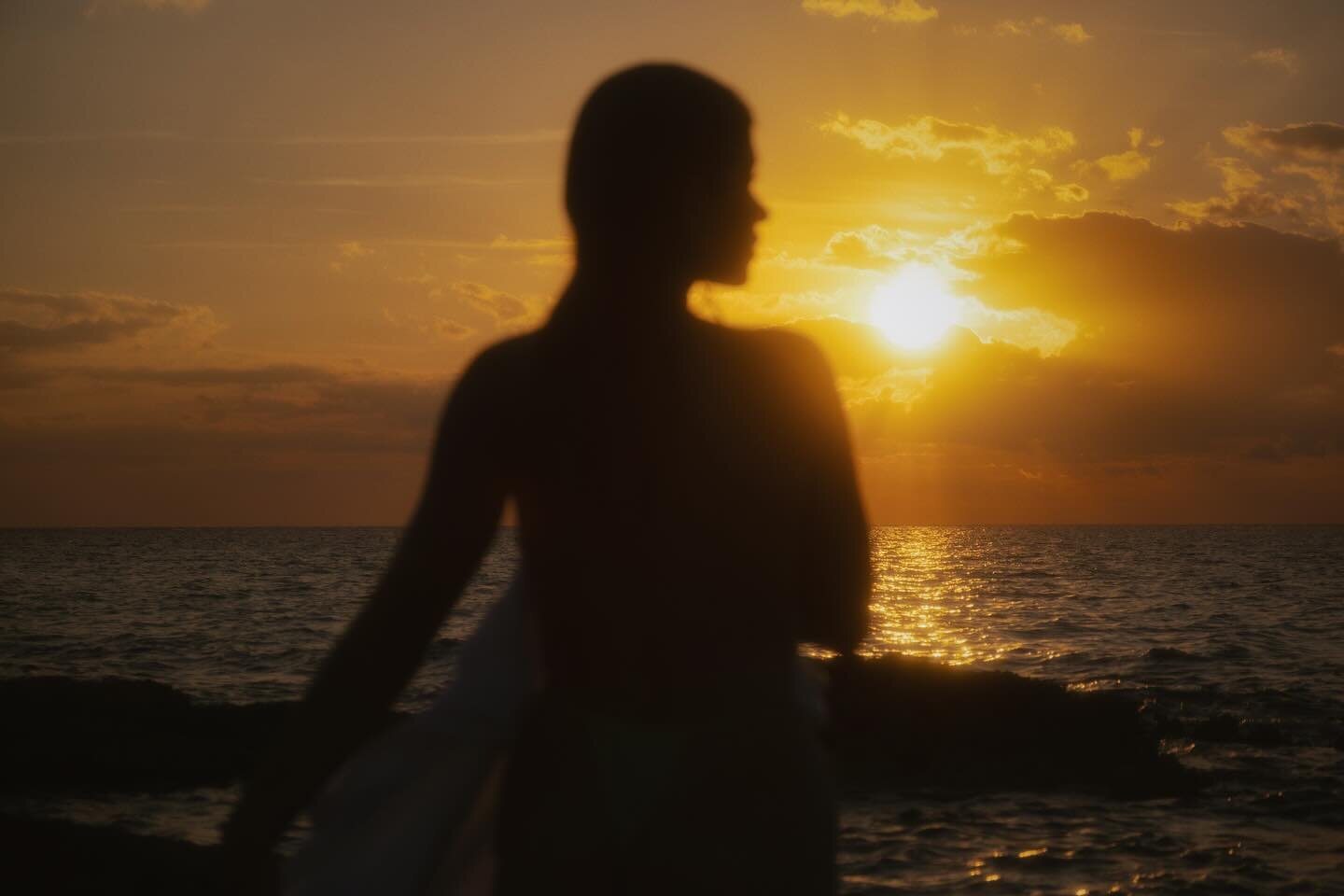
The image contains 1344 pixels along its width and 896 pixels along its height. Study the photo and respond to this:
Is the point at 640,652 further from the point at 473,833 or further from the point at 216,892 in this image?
the point at 216,892

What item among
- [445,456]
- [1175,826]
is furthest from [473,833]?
[1175,826]

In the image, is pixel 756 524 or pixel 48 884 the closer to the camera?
pixel 756 524

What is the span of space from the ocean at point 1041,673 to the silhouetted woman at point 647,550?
26 centimetres

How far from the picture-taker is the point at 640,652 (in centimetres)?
136

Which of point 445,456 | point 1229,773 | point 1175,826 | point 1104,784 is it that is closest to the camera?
point 445,456

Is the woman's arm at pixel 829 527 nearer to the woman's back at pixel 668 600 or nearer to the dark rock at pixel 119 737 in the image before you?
the woman's back at pixel 668 600

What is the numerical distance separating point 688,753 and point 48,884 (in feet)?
24.7

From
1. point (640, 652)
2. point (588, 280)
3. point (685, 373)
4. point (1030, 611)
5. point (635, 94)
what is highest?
point (635, 94)

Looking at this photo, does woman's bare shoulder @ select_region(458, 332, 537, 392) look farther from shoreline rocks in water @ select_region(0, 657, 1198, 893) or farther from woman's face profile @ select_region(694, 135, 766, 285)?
shoreline rocks in water @ select_region(0, 657, 1198, 893)

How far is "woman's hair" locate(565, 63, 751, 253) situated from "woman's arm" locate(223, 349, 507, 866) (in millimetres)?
239

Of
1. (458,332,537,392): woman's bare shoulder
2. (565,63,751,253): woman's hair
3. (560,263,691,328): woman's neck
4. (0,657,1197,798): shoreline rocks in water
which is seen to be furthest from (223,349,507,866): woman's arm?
(0,657,1197,798): shoreline rocks in water

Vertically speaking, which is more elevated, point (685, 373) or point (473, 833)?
point (685, 373)

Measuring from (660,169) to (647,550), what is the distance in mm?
456

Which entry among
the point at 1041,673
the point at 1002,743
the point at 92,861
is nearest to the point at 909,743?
the point at 1002,743
